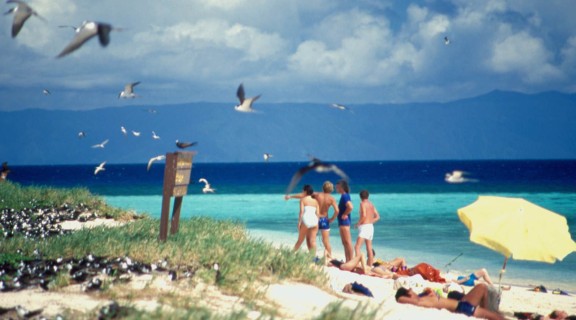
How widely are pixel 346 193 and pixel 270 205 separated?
114 feet

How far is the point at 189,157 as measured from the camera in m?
14.1

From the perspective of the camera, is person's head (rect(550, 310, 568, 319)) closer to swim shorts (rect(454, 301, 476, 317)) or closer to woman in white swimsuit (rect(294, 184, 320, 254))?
swim shorts (rect(454, 301, 476, 317))

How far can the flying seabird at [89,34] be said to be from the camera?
7.54m

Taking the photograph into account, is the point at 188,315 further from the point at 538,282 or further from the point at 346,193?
the point at 538,282

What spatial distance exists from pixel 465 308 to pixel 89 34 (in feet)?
22.7

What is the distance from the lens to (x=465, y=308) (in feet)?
37.7

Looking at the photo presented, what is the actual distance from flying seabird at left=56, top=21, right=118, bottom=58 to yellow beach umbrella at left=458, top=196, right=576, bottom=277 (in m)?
6.62

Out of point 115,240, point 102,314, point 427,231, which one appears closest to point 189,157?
point 115,240

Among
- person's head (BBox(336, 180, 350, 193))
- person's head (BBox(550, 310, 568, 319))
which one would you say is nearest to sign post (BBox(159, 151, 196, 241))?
person's head (BBox(336, 180, 350, 193))

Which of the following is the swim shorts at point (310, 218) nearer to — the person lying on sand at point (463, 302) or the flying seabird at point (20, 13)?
the person lying on sand at point (463, 302)

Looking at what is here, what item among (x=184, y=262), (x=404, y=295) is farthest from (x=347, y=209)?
(x=184, y=262)

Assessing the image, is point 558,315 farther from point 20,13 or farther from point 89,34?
point 20,13

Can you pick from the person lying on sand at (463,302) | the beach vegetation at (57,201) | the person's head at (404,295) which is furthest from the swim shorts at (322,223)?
the beach vegetation at (57,201)

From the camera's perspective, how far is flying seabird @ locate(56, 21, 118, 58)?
754cm
